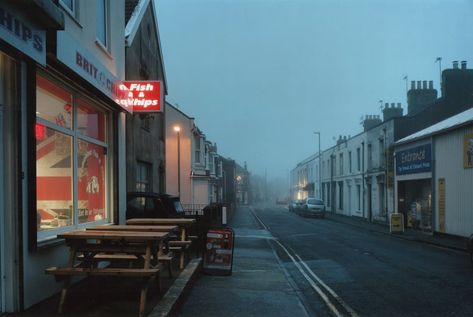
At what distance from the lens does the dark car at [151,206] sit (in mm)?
13500

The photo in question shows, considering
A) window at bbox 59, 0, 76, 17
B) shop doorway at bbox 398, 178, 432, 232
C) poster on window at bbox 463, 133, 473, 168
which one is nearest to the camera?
window at bbox 59, 0, 76, 17

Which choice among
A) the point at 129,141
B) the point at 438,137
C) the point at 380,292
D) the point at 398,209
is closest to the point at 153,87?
the point at 129,141

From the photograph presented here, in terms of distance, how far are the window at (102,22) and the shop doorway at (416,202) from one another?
21.6 metres

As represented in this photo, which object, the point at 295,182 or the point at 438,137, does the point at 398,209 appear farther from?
the point at 295,182

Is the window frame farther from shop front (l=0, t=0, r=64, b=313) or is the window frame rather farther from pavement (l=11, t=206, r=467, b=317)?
shop front (l=0, t=0, r=64, b=313)

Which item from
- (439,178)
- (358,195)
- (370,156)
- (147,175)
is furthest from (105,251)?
(358,195)

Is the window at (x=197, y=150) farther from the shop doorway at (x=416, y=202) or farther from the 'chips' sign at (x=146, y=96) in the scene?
the 'chips' sign at (x=146, y=96)

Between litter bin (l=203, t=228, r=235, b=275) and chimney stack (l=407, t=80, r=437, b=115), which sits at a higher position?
chimney stack (l=407, t=80, r=437, b=115)

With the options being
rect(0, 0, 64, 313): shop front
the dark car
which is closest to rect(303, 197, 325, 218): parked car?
the dark car

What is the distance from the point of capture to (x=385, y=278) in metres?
11.2

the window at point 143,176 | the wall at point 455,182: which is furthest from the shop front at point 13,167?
the wall at point 455,182

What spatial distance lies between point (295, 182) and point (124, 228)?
89876mm

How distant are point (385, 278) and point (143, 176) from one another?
35.6 feet

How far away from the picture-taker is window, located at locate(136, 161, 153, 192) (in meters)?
18.3
